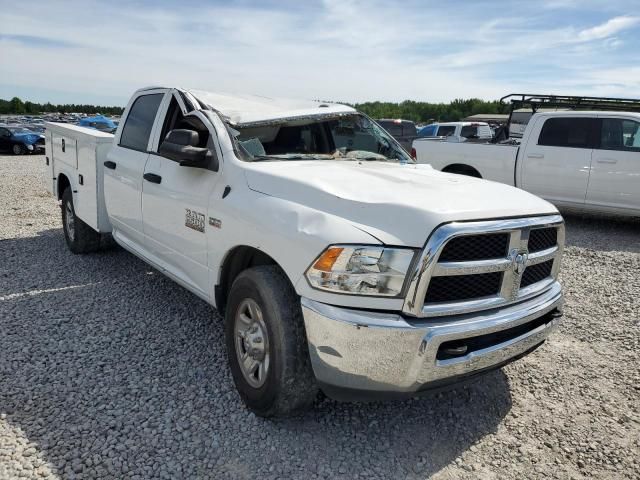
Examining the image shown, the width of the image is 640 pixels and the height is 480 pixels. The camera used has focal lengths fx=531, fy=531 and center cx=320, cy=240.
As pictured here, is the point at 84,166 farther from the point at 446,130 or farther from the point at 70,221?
the point at 446,130

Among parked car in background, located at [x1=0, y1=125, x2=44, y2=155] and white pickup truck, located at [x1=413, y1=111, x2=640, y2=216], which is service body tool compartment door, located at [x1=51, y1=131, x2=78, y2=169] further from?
parked car in background, located at [x1=0, y1=125, x2=44, y2=155]

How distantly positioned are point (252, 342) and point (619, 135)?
25.8ft

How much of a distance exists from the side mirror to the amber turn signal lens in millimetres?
1332

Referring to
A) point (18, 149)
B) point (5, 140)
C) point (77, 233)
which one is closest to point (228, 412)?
point (77, 233)

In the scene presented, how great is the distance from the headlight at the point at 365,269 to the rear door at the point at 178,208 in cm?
125

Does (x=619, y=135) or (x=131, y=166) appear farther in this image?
(x=619, y=135)

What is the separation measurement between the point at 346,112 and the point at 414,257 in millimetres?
2404

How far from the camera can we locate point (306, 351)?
8.98 feet

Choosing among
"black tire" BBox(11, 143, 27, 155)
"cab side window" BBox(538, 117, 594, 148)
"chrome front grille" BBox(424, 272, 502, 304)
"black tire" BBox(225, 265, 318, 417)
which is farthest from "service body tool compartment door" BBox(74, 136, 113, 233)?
"black tire" BBox(11, 143, 27, 155)

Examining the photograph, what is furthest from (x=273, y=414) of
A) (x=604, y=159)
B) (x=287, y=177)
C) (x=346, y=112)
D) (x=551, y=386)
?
(x=604, y=159)

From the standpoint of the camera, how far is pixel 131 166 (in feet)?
15.1

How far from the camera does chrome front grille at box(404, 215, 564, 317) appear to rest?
8.11 feet

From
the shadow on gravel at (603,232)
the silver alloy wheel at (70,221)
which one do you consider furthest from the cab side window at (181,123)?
the shadow on gravel at (603,232)

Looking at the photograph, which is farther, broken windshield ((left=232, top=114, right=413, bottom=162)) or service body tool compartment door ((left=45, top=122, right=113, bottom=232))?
service body tool compartment door ((left=45, top=122, right=113, bottom=232))
